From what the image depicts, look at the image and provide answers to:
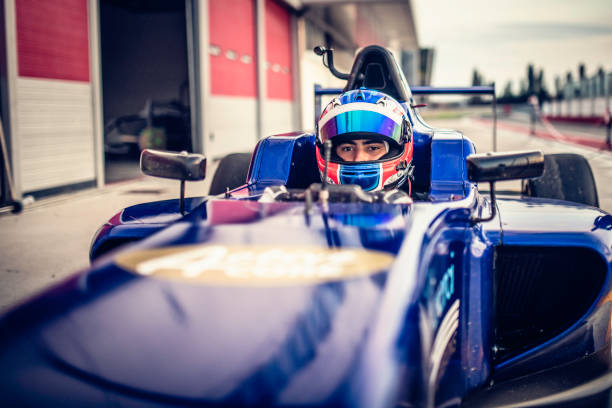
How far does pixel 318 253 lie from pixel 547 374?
54.1 inches

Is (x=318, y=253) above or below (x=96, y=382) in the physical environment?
Result: above

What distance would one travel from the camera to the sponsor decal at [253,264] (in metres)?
1.40

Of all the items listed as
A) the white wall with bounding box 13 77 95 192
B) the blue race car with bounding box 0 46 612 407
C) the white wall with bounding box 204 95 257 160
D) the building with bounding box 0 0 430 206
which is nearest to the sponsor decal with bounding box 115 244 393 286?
the blue race car with bounding box 0 46 612 407

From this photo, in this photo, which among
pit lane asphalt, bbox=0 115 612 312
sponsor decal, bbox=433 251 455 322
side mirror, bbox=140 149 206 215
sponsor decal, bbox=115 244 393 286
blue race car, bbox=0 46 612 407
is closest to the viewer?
blue race car, bbox=0 46 612 407

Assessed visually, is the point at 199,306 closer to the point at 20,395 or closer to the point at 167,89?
the point at 20,395

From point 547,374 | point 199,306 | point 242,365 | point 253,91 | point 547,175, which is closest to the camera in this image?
point 242,365

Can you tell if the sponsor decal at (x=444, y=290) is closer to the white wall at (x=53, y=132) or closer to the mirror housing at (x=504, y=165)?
the mirror housing at (x=504, y=165)

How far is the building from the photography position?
761 centimetres

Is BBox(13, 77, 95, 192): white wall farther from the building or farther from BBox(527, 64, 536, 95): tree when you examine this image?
BBox(527, 64, 536, 95): tree

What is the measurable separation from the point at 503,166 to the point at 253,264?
40.7 inches

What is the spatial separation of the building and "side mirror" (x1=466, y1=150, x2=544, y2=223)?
246 inches

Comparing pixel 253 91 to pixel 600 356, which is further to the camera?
pixel 253 91

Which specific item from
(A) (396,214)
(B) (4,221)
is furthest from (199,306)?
(B) (4,221)

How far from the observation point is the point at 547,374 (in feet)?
7.99
